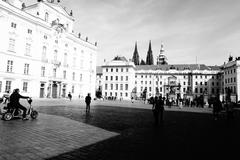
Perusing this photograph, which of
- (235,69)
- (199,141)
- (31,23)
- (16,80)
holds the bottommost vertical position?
(199,141)

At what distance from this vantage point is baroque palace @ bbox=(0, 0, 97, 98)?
36.5 m

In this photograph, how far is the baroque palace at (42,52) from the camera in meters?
36.5

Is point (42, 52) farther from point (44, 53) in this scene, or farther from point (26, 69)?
point (26, 69)

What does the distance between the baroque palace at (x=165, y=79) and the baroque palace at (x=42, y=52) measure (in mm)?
26264

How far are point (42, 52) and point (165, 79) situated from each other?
6825 centimetres

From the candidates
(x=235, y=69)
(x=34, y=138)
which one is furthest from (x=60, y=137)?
(x=235, y=69)

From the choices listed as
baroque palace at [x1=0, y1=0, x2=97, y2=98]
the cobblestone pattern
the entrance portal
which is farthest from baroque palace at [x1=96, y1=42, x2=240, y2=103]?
the cobblestone pattern

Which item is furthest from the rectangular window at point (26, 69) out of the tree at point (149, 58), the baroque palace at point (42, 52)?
the tree at point (149, 58)

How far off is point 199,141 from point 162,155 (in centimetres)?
285

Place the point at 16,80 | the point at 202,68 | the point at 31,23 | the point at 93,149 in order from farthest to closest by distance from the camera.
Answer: the point at 202,68 → the point at 31,23 → the point at 16,80 → the point at 93,149

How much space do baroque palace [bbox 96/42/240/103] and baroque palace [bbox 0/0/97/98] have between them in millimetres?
26264

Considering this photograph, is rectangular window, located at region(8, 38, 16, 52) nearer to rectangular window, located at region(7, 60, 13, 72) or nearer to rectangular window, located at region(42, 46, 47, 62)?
rectangular window, located at region(7, 60, 13, 72)

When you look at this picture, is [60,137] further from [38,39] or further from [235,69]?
[235,69]

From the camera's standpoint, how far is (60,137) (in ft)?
24.6
